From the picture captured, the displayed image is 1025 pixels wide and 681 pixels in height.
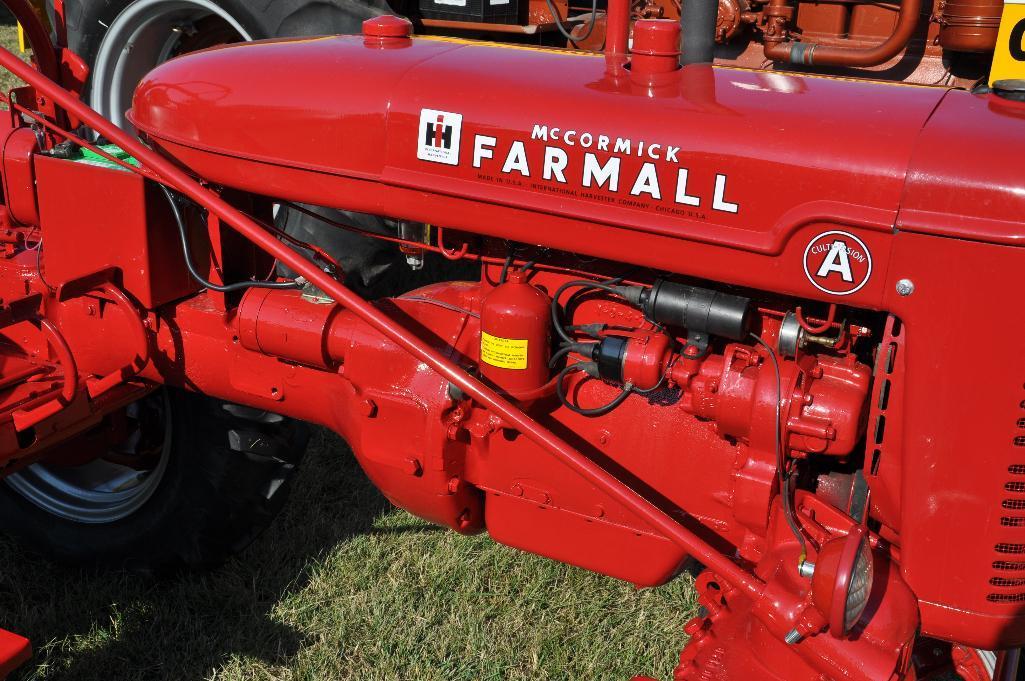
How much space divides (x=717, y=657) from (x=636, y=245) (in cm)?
83

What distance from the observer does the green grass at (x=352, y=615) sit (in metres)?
2.70

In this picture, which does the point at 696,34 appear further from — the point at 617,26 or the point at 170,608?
the point at 170,608

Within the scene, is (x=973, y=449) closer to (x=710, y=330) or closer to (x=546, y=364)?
(x=710, y=330)

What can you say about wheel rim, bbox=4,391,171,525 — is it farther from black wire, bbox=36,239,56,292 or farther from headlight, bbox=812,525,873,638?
headlight, bbox=812,525,873,638

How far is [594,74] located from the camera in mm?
2016

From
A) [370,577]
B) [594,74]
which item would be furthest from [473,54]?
[370,577]

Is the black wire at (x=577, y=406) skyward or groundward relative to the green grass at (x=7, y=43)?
skyward

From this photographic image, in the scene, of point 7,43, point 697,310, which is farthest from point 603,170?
point 7,43

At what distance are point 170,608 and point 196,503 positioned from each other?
0.31 metres

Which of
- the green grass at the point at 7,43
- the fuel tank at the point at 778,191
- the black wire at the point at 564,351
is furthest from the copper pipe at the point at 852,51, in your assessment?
the green grass at the point at 7,43

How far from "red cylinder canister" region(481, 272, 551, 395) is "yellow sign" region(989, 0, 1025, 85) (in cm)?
101

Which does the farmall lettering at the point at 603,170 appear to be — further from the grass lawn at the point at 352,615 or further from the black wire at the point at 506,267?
the grass lawn at the point at 352,615

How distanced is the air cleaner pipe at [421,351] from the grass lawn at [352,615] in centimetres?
92

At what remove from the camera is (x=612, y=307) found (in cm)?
213
